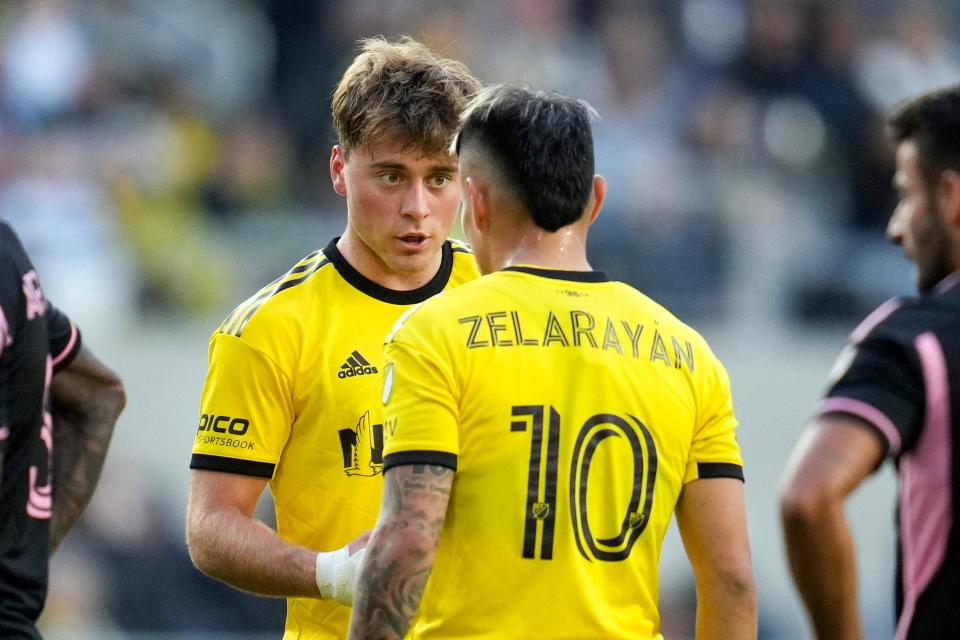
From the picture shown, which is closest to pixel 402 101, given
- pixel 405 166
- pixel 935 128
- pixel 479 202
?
pixel 405 166

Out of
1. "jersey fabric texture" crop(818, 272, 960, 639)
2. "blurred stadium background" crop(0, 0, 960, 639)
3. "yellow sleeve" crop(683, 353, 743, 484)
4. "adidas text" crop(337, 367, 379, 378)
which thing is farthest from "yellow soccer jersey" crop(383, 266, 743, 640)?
"blurred stadium background" crop(0, 0, 960, 639)

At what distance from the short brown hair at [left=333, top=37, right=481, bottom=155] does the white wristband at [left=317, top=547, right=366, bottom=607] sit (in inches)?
45.2

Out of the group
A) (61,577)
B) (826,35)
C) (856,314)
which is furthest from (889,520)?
(61,577)

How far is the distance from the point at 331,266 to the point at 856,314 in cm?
666

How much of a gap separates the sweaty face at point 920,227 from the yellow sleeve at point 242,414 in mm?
1673

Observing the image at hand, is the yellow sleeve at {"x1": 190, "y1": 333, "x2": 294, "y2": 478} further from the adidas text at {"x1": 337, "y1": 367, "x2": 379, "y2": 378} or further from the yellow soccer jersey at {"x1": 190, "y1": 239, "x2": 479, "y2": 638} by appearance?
the adidas text at {"x1": 337, "y1": 367, "x2": 379, "y2": 378}

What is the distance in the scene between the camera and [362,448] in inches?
163

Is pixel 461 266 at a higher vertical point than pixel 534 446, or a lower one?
higher

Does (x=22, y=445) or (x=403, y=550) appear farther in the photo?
(x=22, y=445)

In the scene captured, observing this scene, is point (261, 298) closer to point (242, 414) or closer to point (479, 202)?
point (242, 414)

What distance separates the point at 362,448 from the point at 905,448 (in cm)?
158

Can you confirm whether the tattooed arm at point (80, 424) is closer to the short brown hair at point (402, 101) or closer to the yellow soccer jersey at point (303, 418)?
the yellow soccer jersey at point (303, 418)

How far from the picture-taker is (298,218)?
409 inches

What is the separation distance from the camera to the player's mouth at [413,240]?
14.1 ft
